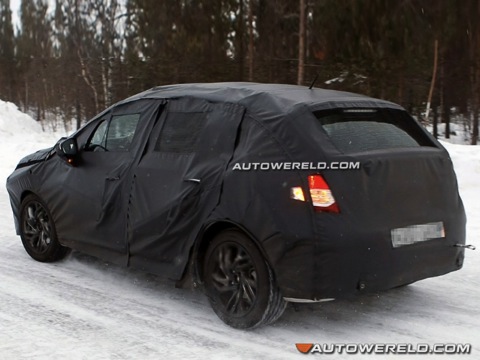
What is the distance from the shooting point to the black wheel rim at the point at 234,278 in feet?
14.2

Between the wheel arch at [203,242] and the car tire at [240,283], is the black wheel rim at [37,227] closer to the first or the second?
the wheel arch at [203,242]

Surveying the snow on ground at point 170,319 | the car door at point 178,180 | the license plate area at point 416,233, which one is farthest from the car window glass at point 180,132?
the license plate area at point 416,233

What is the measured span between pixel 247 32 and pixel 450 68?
733 cm

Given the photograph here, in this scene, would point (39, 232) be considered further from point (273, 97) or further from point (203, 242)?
point (273, 97)

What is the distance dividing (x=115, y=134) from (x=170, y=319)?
→ 5.77 feet

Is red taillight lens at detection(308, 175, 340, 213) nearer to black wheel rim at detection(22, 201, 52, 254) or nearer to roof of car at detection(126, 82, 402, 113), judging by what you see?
roof of car at detection(126, 82, 402, 113)

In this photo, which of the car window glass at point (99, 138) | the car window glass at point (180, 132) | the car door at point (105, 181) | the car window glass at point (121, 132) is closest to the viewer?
the car window glass at point (180, 132)

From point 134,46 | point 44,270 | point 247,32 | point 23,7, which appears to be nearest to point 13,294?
point 44,270

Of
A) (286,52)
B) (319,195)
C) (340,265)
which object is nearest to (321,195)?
(319,195)

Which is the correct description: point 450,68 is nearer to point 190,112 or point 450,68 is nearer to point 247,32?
point 247,32

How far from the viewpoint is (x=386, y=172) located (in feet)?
13.7

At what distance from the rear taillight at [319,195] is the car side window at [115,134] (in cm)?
187

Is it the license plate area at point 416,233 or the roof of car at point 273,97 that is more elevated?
the roof of car at point 273,97

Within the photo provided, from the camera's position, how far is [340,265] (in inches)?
156
